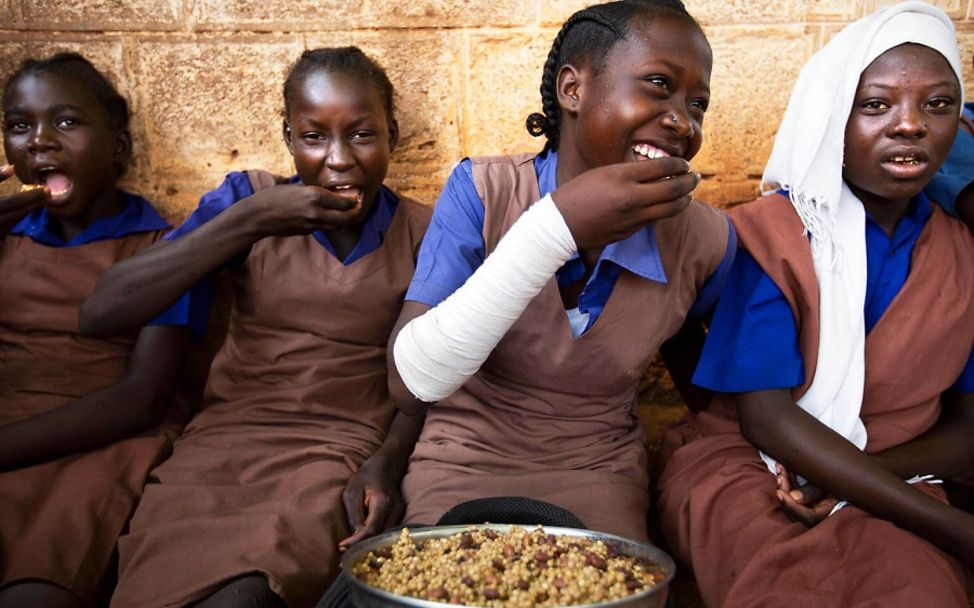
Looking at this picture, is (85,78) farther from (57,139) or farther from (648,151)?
(648,151)

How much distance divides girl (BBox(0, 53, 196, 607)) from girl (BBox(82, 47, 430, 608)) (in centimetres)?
12

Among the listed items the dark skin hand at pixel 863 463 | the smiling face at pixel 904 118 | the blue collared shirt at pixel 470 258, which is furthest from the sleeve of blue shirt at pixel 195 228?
the smiling face at pixel 904 118

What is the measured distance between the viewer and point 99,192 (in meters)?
2.41

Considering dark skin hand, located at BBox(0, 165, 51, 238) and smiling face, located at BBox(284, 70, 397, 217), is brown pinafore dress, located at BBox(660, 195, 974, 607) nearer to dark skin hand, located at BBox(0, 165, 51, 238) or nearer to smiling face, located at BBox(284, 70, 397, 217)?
smiling face, located at BBox(284, 70, 397, 217)

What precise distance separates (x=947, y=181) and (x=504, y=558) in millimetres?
1525

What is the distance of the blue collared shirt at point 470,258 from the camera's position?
1.83 metres

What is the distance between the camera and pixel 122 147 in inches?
99.4

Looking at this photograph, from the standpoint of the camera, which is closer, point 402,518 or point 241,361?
point 402,518

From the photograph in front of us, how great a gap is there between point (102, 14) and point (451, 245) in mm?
1477

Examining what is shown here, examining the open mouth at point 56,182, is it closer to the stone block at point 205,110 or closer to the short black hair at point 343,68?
the stone block at point 205,110

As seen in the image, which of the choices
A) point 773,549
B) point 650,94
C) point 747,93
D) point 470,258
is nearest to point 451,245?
point 470,258

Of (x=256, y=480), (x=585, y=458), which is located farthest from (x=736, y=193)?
(x=256, y=480)

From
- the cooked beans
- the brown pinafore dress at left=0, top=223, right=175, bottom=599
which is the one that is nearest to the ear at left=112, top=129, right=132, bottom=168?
the brown pinafore dress at left=0, top=223, right=175, bottom=599

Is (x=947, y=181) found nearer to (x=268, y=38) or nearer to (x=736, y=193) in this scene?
(x=736, y=193)
